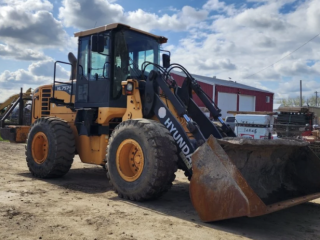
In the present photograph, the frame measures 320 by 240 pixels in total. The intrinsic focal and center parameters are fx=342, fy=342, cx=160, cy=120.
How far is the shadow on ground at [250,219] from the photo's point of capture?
426 cm

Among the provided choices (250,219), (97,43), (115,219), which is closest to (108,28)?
(97,43)

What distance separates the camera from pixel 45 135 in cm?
736

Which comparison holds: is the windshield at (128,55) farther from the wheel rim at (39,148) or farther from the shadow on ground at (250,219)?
the shadow on ground at (250,219)

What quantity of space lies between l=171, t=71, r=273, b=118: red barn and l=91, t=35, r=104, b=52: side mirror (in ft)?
60.6

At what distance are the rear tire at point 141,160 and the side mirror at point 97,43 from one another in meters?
1.67

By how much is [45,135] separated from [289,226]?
203 inches

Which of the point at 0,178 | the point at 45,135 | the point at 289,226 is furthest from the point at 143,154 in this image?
the point at 0,178

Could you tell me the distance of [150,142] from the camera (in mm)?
5227

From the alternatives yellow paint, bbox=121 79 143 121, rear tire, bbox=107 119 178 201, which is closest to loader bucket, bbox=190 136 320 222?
rear tire, bbox=107 119 178 201

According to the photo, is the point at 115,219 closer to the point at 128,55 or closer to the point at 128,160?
the point at 128,160

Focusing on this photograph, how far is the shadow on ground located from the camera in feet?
14.0

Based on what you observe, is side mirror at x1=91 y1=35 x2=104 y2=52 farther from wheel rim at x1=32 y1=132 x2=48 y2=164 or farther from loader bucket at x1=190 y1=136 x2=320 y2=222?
loader bucket at x1=190 y1=136 x2=320 y2=222

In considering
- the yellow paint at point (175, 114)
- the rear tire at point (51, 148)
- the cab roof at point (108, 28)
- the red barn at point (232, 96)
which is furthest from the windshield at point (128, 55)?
the red barn at point (232, 96)

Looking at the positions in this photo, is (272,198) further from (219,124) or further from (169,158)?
(219,124)
